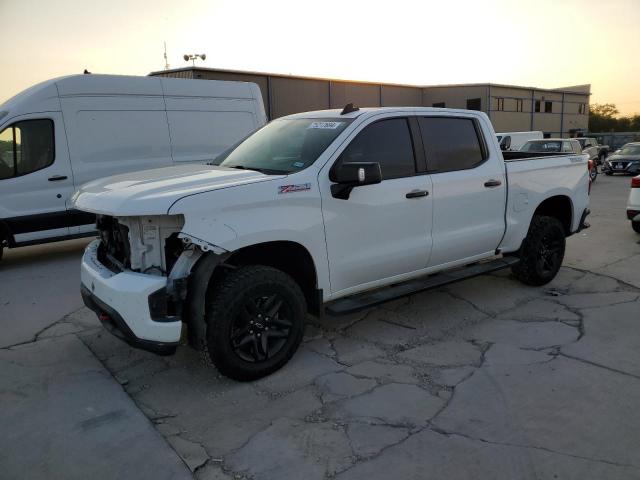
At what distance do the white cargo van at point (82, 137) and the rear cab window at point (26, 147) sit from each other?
12mm

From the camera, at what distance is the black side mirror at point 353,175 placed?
3.69 meters

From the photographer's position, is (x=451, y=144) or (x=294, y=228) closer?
(x=294, y=228)

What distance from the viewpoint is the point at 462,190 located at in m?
4.77

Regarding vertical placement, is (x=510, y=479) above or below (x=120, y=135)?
below

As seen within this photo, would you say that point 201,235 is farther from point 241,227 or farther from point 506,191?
point 506,191

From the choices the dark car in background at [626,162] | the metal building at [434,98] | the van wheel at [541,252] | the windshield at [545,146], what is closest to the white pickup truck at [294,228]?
the van wheel at [541,252]

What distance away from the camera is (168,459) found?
9.34 feet

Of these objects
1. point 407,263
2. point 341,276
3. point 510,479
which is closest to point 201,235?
point 341,276

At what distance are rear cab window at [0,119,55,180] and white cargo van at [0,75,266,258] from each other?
0.01 meters

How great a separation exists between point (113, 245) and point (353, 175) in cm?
194

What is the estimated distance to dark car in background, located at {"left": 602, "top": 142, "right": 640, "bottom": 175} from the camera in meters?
21.9

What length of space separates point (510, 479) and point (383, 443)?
2.25 ft

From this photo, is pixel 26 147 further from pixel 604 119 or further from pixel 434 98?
pixel 604 119

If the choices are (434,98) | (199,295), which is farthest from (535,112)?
→ (199,295)
